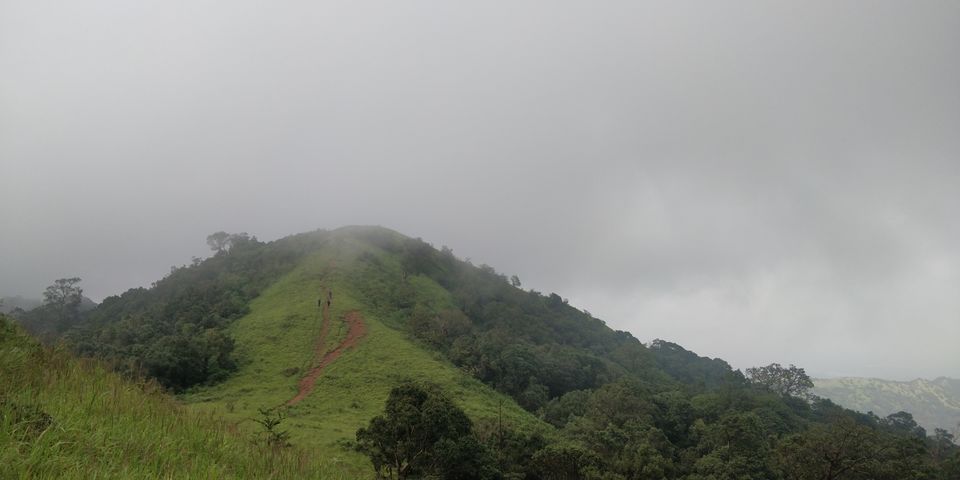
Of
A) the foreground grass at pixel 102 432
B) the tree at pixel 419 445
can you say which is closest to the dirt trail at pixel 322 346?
the tree at pixel 419 445

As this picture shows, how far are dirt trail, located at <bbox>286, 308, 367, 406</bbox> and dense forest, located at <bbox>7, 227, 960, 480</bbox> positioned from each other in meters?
5.97

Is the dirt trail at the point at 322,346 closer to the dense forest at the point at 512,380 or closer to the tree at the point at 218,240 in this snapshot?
the dense forest at the point at 512,380

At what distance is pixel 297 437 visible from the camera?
3559cm

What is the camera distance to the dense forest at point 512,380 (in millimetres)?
33844

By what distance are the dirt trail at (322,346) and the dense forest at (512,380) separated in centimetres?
597

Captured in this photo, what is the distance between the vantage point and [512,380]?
2616 inches

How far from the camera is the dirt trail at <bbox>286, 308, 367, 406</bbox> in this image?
5351cm

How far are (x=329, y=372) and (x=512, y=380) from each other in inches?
917

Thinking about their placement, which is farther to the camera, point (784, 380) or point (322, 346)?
point (784, 380)

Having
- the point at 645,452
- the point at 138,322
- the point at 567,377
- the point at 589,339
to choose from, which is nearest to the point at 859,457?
the point at 645,452

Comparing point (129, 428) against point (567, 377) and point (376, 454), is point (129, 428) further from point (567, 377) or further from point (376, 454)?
point (567, 377)

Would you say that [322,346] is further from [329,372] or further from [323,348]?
[329,372]

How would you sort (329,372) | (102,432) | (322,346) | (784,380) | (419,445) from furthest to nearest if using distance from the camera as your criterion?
(784,380) < (322,346) < (329,372) < (419,445) < (102,432)

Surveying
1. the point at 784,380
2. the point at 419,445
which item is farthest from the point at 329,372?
the point at 784,380
